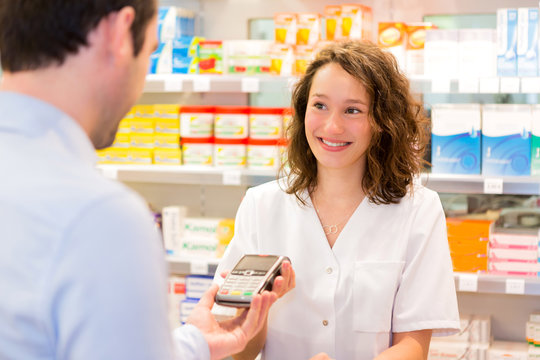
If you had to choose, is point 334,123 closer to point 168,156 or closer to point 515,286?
point 515,286

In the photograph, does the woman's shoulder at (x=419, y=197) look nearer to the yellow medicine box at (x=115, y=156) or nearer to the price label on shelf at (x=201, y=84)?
the price label on shelf at (x=201, y=84)

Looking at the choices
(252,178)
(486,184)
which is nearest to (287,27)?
(252,178)

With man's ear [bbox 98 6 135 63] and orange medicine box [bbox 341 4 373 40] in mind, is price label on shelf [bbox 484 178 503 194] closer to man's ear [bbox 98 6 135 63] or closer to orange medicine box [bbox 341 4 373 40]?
orange medicine box [bbox 341 4 373 40]

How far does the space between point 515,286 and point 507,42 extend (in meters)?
1.07

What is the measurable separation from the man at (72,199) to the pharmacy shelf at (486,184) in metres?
2.20

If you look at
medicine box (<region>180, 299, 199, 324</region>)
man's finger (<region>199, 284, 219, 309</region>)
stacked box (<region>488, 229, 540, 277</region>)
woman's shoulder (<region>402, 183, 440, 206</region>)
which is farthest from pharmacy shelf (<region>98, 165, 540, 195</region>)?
man's finger (<region>199, 284, 219, 309</region>)

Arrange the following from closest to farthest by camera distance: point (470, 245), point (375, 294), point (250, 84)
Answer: point (375, 294)
point (470, 245)
point (250, 84)

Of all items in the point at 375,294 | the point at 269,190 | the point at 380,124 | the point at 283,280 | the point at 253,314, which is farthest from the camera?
the point at 269,190

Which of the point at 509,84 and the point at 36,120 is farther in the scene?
the point at 509,84

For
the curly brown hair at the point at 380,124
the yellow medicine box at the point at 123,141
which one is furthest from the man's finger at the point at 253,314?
the yellow medicine box at the point at 123,141

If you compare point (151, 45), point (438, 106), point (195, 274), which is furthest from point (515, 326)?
point (151, 45)

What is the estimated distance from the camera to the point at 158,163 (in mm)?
3559

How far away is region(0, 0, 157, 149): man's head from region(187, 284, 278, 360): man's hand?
2.03ft

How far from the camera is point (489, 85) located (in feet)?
9.56
